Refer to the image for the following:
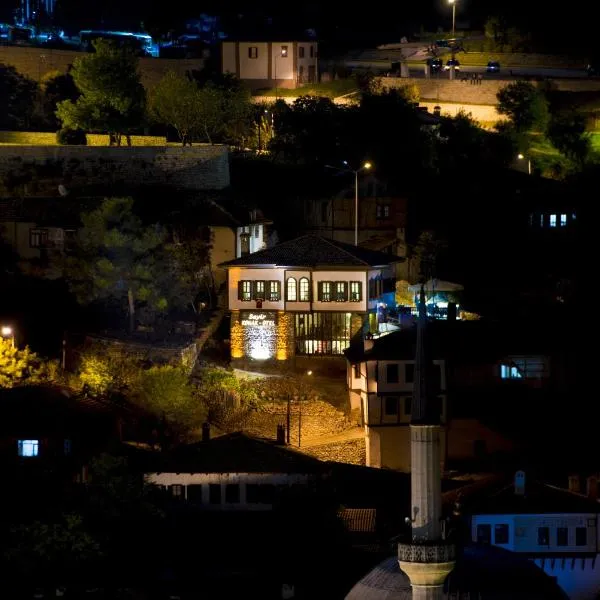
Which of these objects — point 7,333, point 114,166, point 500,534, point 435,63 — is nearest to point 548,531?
point 500,534

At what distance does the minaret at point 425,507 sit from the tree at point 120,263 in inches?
700

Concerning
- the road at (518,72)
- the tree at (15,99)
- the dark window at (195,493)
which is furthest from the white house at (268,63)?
the dark window at (195,493)

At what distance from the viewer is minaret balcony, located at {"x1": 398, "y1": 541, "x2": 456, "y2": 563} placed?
27.2 metres

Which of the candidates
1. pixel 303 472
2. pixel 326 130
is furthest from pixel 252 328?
pixel 326 130

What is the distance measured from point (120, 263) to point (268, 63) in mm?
19427

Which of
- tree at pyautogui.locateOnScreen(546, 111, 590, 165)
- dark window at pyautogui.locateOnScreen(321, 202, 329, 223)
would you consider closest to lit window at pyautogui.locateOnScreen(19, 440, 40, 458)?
dark window at pyautogui.locateOnScreen(321, 202, 329, 223)

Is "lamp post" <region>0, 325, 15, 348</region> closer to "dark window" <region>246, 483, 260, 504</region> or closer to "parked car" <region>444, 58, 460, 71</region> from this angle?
"dark window" <region>246, 483, 260, 504</region>

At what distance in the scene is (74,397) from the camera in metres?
41.3

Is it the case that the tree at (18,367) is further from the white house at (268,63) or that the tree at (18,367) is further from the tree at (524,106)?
the tree at (524,106)

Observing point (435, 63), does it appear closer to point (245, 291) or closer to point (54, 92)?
point (54, 92)

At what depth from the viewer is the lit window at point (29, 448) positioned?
3969 cm

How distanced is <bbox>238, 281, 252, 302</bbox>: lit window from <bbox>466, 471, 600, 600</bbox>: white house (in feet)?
29.4

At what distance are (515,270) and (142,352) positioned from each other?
13.9m

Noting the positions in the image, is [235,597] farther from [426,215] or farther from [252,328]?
[426,215]
